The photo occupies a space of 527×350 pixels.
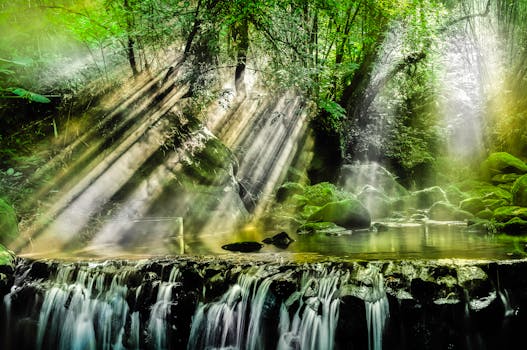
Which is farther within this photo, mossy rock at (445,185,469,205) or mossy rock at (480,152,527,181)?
mossy rock at (480,152,527,181)

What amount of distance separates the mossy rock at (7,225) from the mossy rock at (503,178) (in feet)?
52.8

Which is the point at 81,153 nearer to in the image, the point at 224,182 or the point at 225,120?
the point at 224,182

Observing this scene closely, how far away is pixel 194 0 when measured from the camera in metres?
11.7

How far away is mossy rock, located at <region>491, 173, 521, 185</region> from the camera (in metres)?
16.1

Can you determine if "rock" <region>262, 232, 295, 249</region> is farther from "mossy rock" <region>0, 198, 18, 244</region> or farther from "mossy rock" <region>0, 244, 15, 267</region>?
"mossy rock" <region>0, 198, 18, 244</region>

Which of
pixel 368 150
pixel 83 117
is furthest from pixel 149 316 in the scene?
pixel 368 150

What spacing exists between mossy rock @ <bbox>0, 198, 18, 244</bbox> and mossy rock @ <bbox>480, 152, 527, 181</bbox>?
16227mm

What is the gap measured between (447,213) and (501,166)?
6.78m

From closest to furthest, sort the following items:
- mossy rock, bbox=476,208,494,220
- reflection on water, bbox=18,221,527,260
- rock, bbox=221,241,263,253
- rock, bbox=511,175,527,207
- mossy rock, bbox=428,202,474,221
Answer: reflection on water, bbox=18,221,527,260 → rock, bbox=221,241,263,253 → rock, bbox=511,175,527,207 → mossy rock, bbox=476,208,494,220 → mossy rock, bbox=428,202,474,221

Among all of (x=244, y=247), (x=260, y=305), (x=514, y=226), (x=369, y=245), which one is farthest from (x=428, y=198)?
(x=260, y=305)

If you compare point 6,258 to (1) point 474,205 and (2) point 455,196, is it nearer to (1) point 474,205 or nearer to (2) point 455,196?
(1) point 474,205

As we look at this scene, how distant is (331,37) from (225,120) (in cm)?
488

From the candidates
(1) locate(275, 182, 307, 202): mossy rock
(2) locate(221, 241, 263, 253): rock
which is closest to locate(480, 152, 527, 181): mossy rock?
(1) locate(275, 182, 307, 202): mossy rock

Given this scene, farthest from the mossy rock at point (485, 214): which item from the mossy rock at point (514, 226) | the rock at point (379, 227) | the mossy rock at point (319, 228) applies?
the mossy rock at point (319, 228)
